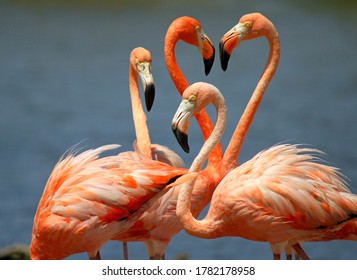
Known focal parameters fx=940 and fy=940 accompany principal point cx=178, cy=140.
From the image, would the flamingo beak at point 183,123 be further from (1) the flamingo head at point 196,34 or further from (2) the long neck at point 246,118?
(1) the flamingo head at point 196,34

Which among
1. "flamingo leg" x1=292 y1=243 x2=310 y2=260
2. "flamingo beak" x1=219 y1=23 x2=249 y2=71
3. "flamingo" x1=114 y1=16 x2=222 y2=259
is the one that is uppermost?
"flamingo beak" x1=219 y1=23 x2=249 y2=71

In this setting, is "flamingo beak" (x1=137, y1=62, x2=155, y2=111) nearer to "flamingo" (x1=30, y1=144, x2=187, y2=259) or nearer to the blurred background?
"flamingo" (x1=30, y1=144, x2=187, y2=259)

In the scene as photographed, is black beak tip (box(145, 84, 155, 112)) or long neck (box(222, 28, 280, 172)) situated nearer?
black beak tip (box(145, 84, 155, 112))

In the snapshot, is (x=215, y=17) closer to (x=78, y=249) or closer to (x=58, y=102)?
(x=58, y=102)

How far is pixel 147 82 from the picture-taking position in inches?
225

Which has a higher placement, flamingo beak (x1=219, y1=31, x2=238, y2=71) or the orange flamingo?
flamingo beak (x1=219, y1=31, x2=238, y2=71)

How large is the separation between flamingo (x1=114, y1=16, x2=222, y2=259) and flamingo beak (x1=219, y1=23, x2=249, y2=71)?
0.25 meters

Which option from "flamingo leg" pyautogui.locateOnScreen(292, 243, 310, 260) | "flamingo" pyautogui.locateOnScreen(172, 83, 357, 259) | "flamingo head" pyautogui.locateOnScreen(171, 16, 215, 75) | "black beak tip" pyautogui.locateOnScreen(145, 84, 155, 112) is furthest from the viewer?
"flamingo head" pyautogui.locateOnScreen(171, 16, 215, 75)

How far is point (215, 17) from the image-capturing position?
323 inches

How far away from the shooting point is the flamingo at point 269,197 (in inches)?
206

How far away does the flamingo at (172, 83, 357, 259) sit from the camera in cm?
524

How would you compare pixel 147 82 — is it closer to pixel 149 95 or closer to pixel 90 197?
pixel 149 95

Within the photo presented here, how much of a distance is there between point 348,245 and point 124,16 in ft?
11.5

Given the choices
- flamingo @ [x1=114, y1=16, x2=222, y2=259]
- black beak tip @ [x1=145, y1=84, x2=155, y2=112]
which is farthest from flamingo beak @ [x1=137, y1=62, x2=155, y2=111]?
flamingo @ [x1=114, y1=16, x2=222, y2=259]
